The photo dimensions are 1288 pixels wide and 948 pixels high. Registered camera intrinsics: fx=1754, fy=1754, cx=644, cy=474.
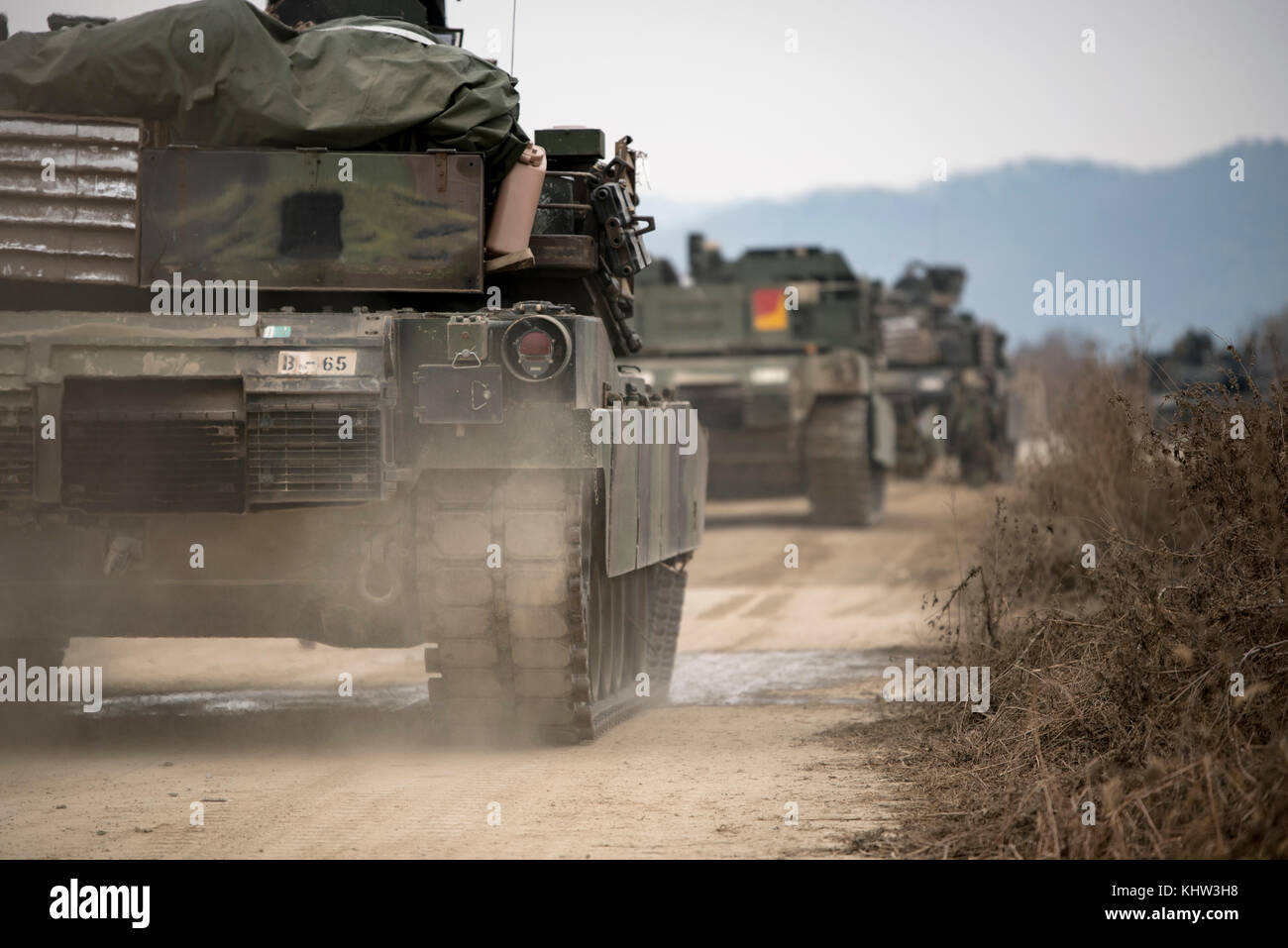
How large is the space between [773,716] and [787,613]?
5493 mm

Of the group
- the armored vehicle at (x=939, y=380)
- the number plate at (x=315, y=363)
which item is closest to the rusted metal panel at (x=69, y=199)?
the number plate at (x=315, y=363)

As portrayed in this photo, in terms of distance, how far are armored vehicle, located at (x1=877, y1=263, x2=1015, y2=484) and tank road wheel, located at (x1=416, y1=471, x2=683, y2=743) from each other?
19.1 meters

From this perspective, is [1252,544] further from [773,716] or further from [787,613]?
[787,613]

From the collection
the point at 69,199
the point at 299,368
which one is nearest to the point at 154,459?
the point at 299,368

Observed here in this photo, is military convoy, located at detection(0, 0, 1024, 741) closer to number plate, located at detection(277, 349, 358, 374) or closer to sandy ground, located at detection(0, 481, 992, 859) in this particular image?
number plate, located at detection(277, 349, 358, 374)

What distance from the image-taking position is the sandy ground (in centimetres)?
532

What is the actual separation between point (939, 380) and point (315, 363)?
811 inches

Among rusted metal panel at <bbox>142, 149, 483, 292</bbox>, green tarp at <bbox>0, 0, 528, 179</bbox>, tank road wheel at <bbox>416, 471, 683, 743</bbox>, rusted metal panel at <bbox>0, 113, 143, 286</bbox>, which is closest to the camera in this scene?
tank road wheel at <bbox>416, 471, 683, 743</bbox>

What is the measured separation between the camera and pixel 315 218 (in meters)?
7.18

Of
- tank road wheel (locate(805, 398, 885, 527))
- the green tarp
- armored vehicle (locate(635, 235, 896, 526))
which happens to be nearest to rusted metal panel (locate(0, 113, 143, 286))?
the green tarp

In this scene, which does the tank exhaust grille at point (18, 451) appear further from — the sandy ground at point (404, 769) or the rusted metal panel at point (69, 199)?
the sandy ground at point (404, 769)
